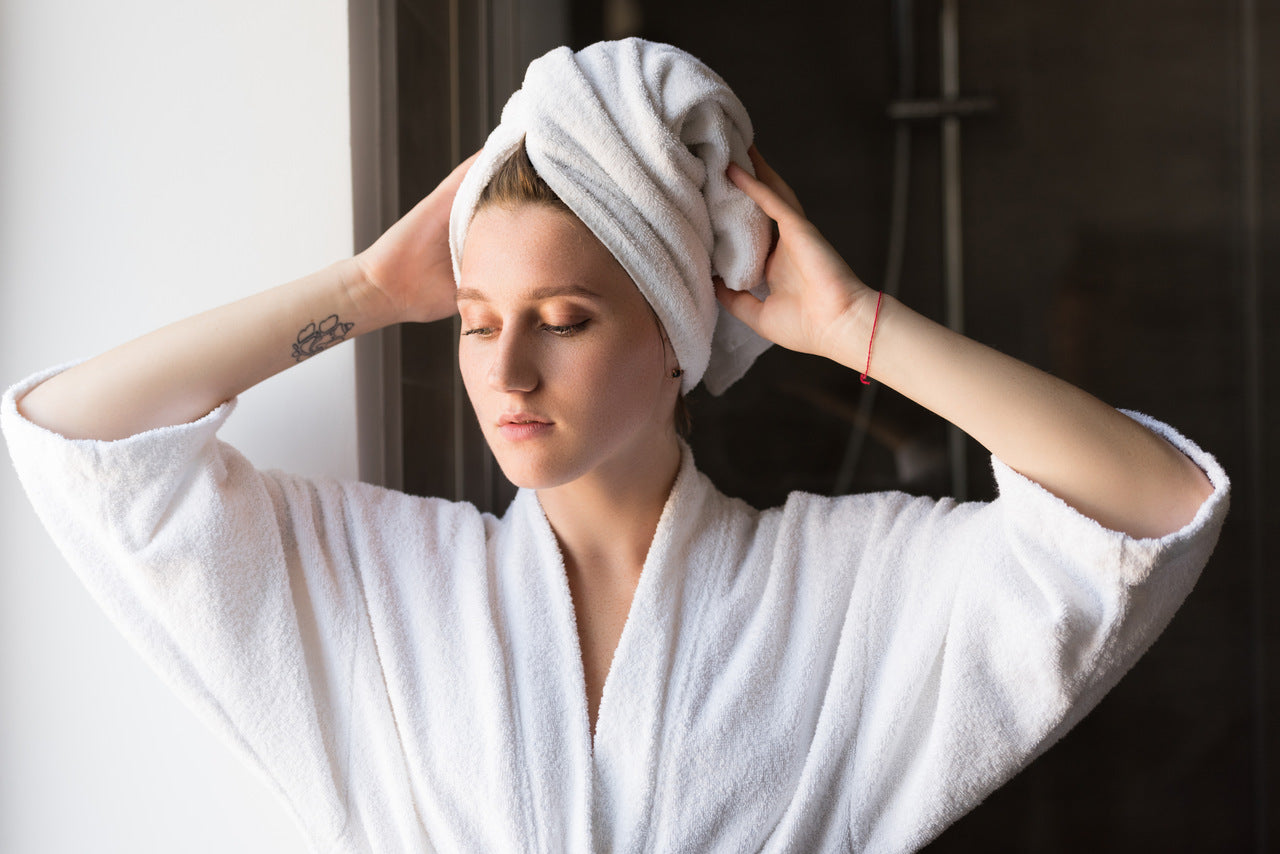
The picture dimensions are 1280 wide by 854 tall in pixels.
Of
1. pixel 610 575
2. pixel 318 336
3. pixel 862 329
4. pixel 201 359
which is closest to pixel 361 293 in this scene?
pixel 318 336

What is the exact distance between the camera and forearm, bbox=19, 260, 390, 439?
2.83 feet

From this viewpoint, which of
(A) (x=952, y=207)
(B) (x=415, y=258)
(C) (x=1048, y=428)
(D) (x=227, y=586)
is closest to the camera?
(C) (x=1048, y=428)

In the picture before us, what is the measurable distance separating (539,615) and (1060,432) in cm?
51

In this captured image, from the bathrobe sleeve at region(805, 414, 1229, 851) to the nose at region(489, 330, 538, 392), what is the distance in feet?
1.14

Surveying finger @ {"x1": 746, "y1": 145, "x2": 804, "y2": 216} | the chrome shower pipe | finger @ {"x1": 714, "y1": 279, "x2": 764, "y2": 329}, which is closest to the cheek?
finger @ {"x1": 714, "y1": 279, "x2": 764, "y2": 329}

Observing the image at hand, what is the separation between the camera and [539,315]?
849 millimetres

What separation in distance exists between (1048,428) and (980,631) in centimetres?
19

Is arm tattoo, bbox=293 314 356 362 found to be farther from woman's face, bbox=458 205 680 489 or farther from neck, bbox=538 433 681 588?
neck, bbox=538 433 681 588

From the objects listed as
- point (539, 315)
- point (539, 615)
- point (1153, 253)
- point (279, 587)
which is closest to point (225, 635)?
point (279, 587)

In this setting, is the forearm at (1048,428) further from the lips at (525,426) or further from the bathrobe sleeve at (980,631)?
the lips at (525,426)

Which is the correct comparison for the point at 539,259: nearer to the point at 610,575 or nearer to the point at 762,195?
the point at 762,195

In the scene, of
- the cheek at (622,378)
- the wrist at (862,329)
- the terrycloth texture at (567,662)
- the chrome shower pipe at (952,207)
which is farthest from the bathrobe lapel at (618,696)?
the chrome shower pipe at (952,207)

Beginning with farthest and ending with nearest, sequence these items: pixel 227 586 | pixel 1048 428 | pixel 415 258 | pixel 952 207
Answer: pixel 952 207 → pixel 415 258 → pixel 227 586 → pixel 1048 428

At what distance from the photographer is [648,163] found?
848 mm
